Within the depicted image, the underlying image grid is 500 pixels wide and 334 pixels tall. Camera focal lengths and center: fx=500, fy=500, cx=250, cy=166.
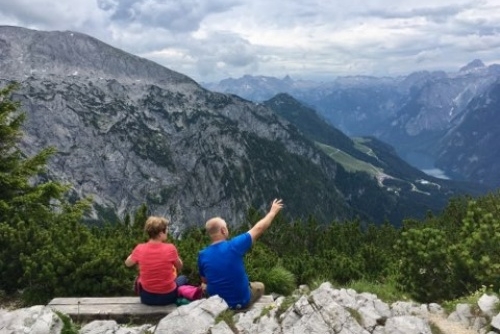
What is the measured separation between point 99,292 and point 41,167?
44.4ft

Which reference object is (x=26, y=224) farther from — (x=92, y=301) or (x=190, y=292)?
(x=190, y=292)

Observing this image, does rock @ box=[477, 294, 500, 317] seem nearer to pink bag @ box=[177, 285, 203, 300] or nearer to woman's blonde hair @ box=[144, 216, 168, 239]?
pink bag @ box=[177, 285, 203, 300]

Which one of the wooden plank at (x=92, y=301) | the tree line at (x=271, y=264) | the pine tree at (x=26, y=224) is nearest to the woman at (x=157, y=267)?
the wooden plank at (x=92, y=301)

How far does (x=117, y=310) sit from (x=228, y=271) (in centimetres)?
249

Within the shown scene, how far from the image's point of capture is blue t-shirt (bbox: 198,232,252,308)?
31.1 ft

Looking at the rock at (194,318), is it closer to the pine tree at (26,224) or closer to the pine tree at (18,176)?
the pine tree at (26,224)

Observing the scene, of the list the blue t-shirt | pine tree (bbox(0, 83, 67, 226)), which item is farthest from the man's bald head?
pine tree (bbox(0, 83, 67, 226))

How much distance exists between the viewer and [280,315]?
8961 mm

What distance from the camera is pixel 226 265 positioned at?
375 inches

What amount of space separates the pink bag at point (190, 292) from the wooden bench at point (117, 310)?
30cm

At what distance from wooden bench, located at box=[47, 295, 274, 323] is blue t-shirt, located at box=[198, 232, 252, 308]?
0.48 metres

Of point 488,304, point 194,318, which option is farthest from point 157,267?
point 488,304

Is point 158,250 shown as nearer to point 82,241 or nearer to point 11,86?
point 82,241

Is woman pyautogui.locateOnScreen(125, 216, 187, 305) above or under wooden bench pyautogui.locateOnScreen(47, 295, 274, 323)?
above
